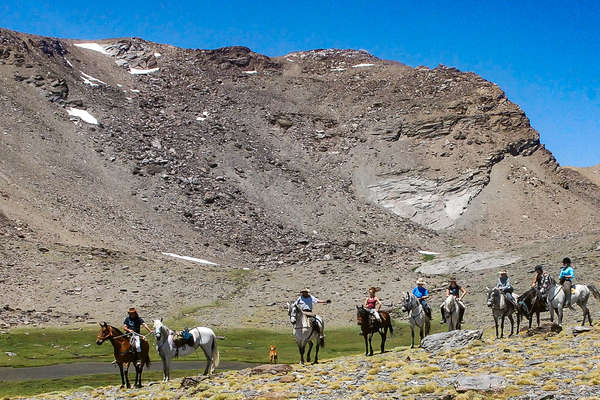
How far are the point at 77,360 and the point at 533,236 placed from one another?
92873 mm

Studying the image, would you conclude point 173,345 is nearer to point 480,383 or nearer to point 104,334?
point 104,334

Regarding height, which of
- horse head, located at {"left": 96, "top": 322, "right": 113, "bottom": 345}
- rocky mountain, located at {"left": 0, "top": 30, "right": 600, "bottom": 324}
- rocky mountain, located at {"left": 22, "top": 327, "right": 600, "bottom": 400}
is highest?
rocky mountain, located at {"left": 0, "top": 30, "right": 600, "bottom": 324}

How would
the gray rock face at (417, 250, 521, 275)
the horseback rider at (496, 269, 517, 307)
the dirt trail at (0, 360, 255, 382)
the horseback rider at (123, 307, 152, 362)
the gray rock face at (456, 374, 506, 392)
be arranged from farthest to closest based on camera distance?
the gray rock face at (417, 250, 521, 275), the dirt trail at (0, 360, 255, 382), the horseback rider at (496, 269, 517, 307), the horseback rider at (123, 307, 152, 362), the gray rock face at (456, 374, 506, 392)

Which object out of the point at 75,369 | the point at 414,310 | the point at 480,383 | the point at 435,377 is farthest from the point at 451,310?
the point at 75,369

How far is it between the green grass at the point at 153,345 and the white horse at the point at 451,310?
15.6 metres

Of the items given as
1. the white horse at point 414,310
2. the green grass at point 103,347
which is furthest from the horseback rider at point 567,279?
the green grass at point 103,347

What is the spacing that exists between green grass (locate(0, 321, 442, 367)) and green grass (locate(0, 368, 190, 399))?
31.6 ft

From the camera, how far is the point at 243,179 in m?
132

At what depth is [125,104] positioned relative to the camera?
15150cm

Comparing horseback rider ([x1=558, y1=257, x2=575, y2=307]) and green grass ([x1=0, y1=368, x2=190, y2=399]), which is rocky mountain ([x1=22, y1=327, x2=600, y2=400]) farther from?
green grass ([x1=0, y1=368, x2=190, y2=399])

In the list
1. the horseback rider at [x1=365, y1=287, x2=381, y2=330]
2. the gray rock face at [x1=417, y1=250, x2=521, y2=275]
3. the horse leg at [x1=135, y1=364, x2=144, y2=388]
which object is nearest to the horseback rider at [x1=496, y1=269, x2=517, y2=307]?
the horseback rider at [x1=365, y1=287, x2=381, y2=330]

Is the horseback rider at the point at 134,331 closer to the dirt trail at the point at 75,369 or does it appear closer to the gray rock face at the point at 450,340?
the gray rock face at the point at 450,340

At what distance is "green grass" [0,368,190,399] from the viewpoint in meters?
36.0

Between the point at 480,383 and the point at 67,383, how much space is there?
27.3 m
